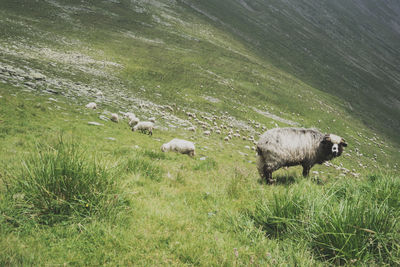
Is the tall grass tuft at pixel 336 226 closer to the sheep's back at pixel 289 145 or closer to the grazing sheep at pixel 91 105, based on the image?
the sheep's back at pixel 289 145

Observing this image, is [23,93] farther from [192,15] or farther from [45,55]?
[192,15]

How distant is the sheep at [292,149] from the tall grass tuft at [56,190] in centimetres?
587

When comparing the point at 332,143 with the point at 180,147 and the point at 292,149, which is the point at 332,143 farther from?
the point at 180,147

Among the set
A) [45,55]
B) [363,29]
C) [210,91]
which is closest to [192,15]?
[210,91]

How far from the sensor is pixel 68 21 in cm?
3872

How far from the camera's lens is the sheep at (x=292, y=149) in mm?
7688

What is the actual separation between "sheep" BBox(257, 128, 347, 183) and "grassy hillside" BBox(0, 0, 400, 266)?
732 mm

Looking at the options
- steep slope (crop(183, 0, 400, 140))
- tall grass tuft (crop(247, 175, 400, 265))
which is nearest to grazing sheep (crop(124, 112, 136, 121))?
tall grass tuft (crop(247, 175, 400, 265))

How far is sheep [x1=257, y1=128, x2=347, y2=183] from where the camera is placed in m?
7.69

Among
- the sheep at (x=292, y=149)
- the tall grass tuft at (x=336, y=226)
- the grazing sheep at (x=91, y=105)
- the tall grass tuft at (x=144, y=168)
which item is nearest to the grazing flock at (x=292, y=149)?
the sheep at (x=292, y=149)

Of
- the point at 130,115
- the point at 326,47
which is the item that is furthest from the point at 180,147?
the point at 326,47

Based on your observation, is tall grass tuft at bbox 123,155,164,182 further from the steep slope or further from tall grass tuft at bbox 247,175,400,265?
the steep slope

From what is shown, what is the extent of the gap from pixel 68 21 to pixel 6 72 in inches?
1220

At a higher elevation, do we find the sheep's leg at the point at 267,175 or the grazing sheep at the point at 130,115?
the sheep's leg at the point at 267,175
